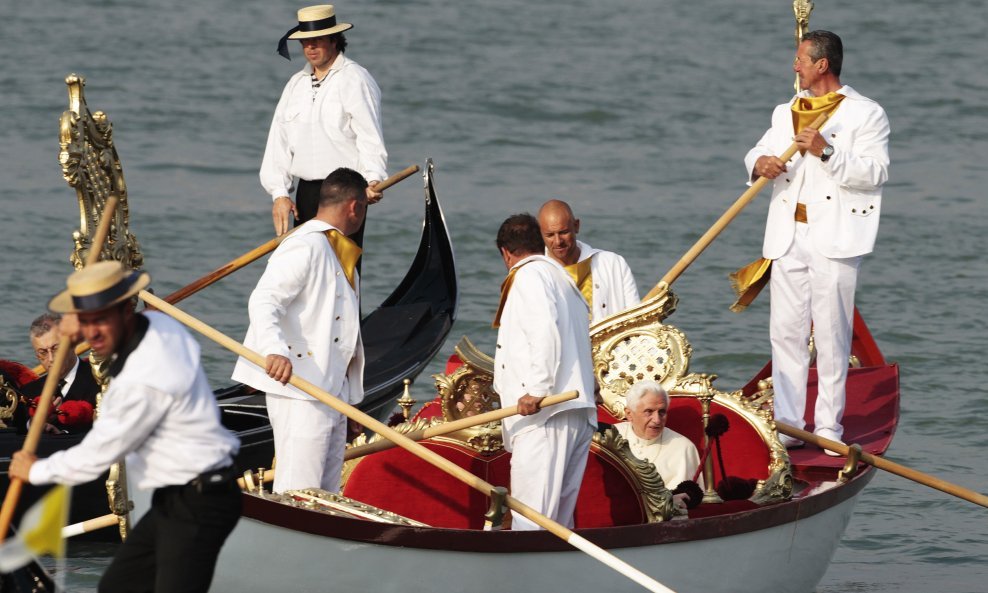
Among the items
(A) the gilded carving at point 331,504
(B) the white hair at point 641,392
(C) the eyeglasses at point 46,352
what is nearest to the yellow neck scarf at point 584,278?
(B) the white hair at point 641,392

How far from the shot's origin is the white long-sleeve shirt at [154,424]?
383 cm

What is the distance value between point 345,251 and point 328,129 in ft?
5.25

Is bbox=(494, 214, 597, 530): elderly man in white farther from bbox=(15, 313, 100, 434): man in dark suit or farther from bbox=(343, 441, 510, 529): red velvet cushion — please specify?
bbox=(15, 313, 100, 434): man in dark suit

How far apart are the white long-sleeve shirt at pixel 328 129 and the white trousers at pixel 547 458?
6.22 feet

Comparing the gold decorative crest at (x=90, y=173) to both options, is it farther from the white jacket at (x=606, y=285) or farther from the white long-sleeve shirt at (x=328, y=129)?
the white jacket at (x=606, y=285)

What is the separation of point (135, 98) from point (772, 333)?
35.7ft

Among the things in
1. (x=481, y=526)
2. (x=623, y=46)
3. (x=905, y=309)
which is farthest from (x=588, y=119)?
(x=481, y=526)

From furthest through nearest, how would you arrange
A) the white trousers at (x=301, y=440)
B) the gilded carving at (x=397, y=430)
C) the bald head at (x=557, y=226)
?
the bald head at (x=557, y=226)
the gilded carving at (x=397, y=430)
the white trousers at (x=301, y=440)

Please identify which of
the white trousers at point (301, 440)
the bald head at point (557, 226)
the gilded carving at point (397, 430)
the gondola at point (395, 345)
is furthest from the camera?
the gondola at point (395, 345)

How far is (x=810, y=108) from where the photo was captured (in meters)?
6.03

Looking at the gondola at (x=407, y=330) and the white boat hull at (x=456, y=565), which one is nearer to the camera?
the white boat hull at (x=456, y=565)

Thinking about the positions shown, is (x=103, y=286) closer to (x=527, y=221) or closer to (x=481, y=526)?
(x=527, y=221)

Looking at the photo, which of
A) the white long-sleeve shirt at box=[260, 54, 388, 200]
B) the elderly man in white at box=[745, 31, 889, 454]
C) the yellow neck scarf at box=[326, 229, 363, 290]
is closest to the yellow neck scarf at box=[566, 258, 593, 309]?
the elderly man in white at box=[745, 31, 889, 454]

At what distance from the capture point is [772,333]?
6293 mm
